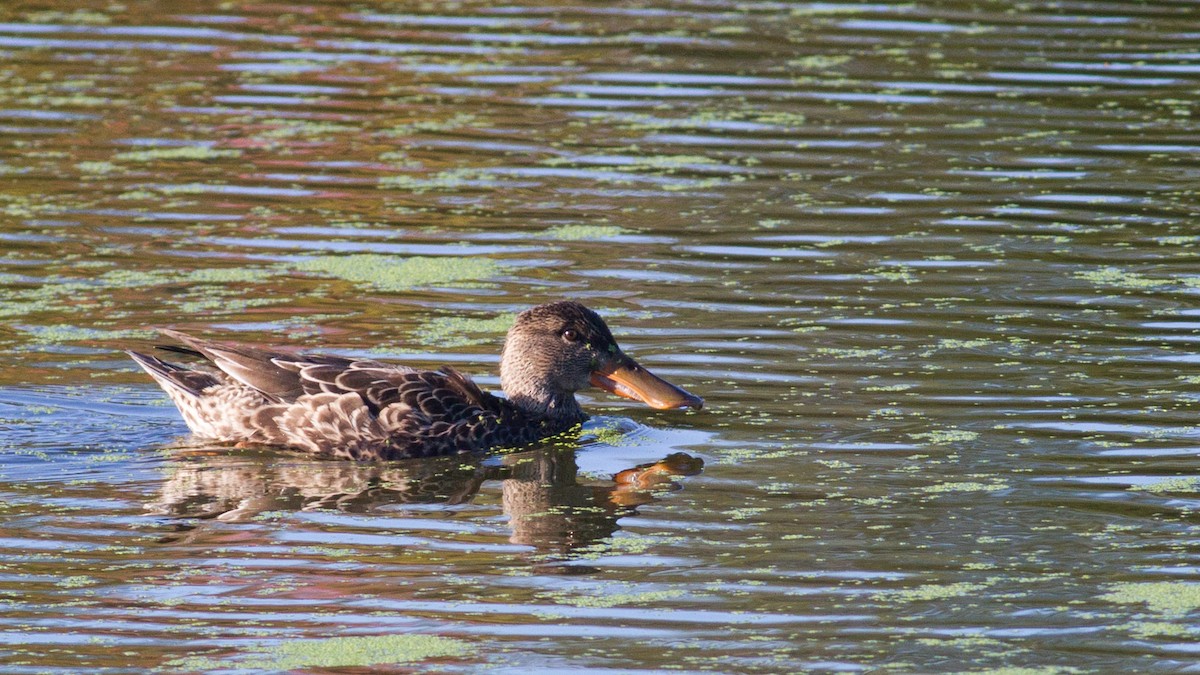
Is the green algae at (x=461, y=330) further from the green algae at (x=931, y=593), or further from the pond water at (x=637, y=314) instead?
the green algae at (x=931, y=593)

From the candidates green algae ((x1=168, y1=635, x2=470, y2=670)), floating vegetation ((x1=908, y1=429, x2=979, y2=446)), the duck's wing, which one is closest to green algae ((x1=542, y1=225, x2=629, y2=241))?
the duck's wing

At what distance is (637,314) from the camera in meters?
9.79

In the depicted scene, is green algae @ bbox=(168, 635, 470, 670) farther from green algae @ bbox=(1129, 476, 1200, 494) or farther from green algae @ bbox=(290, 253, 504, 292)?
green algae @ bbox=(290, 253, 504, 292)

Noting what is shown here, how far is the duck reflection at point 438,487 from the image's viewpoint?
7.22 meters

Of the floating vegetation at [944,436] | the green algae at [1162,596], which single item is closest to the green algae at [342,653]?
the green algae at [1162,596]

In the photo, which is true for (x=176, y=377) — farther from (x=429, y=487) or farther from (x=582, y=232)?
(x=582, y=232)

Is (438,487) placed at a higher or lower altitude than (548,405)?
lower

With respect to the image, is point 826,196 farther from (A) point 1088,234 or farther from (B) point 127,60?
(B) point 127,60

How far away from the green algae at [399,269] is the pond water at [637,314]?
0.04m

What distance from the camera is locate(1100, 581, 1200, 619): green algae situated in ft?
20.0

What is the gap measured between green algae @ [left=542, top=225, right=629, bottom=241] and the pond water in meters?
0.08

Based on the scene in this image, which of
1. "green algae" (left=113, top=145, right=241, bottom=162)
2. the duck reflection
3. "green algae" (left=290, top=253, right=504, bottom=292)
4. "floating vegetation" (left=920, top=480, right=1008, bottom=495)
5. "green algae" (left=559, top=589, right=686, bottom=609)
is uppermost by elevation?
"green algae" (left=113, top=145, right=241, bottom=162)

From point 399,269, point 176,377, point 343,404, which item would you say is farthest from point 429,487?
point 399,269

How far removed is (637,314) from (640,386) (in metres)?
1.40
